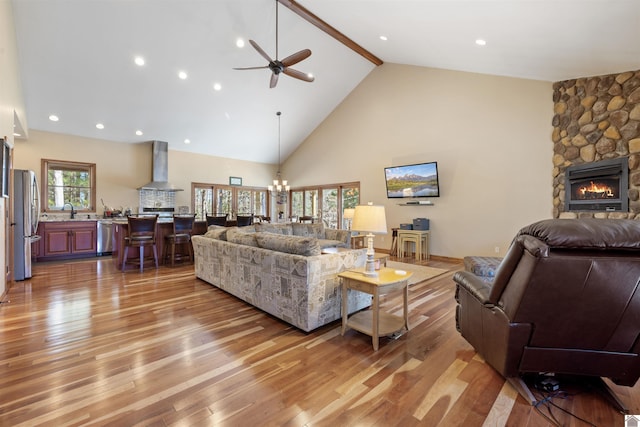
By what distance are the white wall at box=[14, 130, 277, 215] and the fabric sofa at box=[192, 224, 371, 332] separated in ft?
18.0

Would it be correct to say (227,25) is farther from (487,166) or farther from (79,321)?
(487,166)

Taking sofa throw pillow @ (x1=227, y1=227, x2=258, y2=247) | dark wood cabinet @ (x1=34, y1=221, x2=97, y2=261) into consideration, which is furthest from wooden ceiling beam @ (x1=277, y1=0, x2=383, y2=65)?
dark wood cabinet @ (x1=34, y1=221, x2=97, y2=261)

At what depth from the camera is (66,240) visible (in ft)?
20.7

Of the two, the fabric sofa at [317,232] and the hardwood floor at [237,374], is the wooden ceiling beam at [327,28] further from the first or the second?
the hardwood floor at [237,374]

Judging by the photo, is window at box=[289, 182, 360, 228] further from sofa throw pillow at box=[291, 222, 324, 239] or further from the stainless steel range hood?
the stainless steel range hood

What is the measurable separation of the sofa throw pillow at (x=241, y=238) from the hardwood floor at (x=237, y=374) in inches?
31.2

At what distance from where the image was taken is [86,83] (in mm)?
5703

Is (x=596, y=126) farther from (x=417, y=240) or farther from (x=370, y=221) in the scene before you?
(x=370, y=221)

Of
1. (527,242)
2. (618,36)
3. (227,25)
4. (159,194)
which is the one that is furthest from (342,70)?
(527,242)

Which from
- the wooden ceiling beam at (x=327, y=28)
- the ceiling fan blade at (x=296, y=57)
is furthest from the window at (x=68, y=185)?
the wooden ceiling beam at (x=327, y=28)

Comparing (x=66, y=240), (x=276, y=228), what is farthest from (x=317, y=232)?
(x=66, y=240)

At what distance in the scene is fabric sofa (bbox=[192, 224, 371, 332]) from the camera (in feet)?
8.82

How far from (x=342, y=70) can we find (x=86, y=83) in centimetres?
564

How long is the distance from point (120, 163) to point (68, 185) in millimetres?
1220
